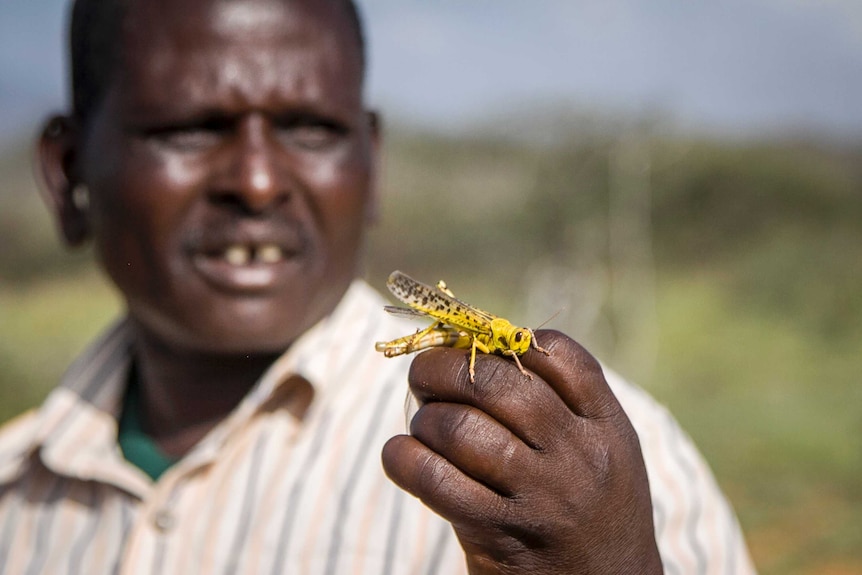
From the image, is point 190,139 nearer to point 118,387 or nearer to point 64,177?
point 64,177

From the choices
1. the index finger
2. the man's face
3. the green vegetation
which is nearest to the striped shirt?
the man's face

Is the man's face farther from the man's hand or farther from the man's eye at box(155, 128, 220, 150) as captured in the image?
the man's hand

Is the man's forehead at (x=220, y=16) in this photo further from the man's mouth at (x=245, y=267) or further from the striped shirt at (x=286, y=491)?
the striped shirt at (x=286, y=491)

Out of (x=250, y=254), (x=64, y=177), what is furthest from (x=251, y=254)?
(x=64, y=177)

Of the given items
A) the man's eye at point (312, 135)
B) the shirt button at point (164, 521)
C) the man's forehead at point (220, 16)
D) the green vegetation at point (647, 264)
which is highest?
the man's forehead at point (220, 16)

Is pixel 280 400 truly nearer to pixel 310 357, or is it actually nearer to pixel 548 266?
pixel 310 357

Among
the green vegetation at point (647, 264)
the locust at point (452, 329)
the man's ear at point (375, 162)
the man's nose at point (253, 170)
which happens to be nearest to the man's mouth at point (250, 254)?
the man's nose at point (253, 170)
